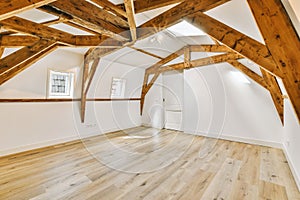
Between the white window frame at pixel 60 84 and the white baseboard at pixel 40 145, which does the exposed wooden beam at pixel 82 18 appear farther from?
the white baseboard at pixel 40 145

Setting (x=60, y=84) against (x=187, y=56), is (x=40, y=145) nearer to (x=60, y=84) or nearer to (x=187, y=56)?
(x=60, y=84)

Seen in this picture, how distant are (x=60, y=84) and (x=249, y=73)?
4.70 m

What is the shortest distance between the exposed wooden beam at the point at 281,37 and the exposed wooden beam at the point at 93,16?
172cm

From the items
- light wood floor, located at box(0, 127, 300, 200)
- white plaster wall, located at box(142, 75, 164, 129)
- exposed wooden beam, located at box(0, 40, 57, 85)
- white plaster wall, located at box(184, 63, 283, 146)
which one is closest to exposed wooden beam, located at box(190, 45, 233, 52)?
white plaster wall, located at box(184, 63, 283, 146)

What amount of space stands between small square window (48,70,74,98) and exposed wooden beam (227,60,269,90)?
13.8 feet

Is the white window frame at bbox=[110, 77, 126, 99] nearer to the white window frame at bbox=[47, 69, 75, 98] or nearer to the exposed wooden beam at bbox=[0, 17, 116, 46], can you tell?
the white window frame at bbox=[47, 69, 75, 98]

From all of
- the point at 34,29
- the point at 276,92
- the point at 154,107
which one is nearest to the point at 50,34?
the point at 34,29

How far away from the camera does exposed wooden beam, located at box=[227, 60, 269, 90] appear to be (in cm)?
380

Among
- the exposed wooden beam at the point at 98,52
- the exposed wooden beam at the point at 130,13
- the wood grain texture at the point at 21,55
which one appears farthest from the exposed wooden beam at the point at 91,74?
the exposed wooden beam at the point at 130,13

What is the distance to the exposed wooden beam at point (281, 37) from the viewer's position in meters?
1.34

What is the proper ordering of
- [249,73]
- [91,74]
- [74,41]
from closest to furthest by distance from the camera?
[74,41]
[249,73]
[91,74]

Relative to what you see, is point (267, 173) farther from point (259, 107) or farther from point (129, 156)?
point (129, 156)

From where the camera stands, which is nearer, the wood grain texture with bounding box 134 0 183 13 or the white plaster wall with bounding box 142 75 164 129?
the wood grain texture with bounding box 134 0 183 13

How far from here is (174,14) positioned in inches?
91.6
